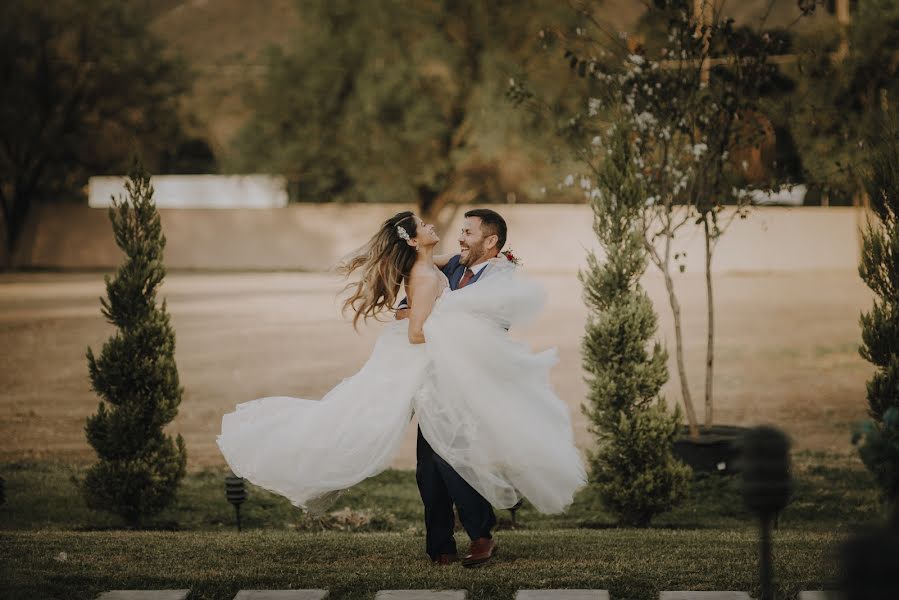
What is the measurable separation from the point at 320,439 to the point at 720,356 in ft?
42.1

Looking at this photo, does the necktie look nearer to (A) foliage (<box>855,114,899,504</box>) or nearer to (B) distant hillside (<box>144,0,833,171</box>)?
(A) foliage (<box>855,114,899,504</box>)

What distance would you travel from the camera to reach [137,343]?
7969 millimetres

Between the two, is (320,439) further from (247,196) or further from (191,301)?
(247,196)

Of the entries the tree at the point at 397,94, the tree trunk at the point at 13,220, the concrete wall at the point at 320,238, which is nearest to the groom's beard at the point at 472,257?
the tree at the point at 397,94

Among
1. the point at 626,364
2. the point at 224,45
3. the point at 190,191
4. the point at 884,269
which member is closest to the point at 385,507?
the point at 626,364

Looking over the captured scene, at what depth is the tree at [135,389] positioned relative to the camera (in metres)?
7.91

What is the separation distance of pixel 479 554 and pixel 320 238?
3346 centimetres

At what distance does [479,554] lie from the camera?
223 inches

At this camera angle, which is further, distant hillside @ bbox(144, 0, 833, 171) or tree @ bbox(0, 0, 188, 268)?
distant hillside @ bbox(144, 0, 833, 171)

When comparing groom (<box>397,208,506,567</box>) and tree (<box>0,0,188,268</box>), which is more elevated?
tree (<box>0,0,188,268</box>)

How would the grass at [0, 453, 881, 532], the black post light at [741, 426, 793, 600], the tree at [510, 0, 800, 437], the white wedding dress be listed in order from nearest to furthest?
the black post light at [741, 426, 793, 600] → the white wedding dress → the grass at [0, 453, 881, 532] → the tree at [510, 0, 800, 437]

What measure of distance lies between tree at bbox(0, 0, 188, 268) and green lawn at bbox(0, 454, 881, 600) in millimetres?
27624

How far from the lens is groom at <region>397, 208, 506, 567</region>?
570 centimetres

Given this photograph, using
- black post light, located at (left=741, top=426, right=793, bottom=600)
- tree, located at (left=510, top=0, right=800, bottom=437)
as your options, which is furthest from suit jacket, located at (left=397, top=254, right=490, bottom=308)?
tree, located at (left=510, top=0, right=800, bottom=437)
